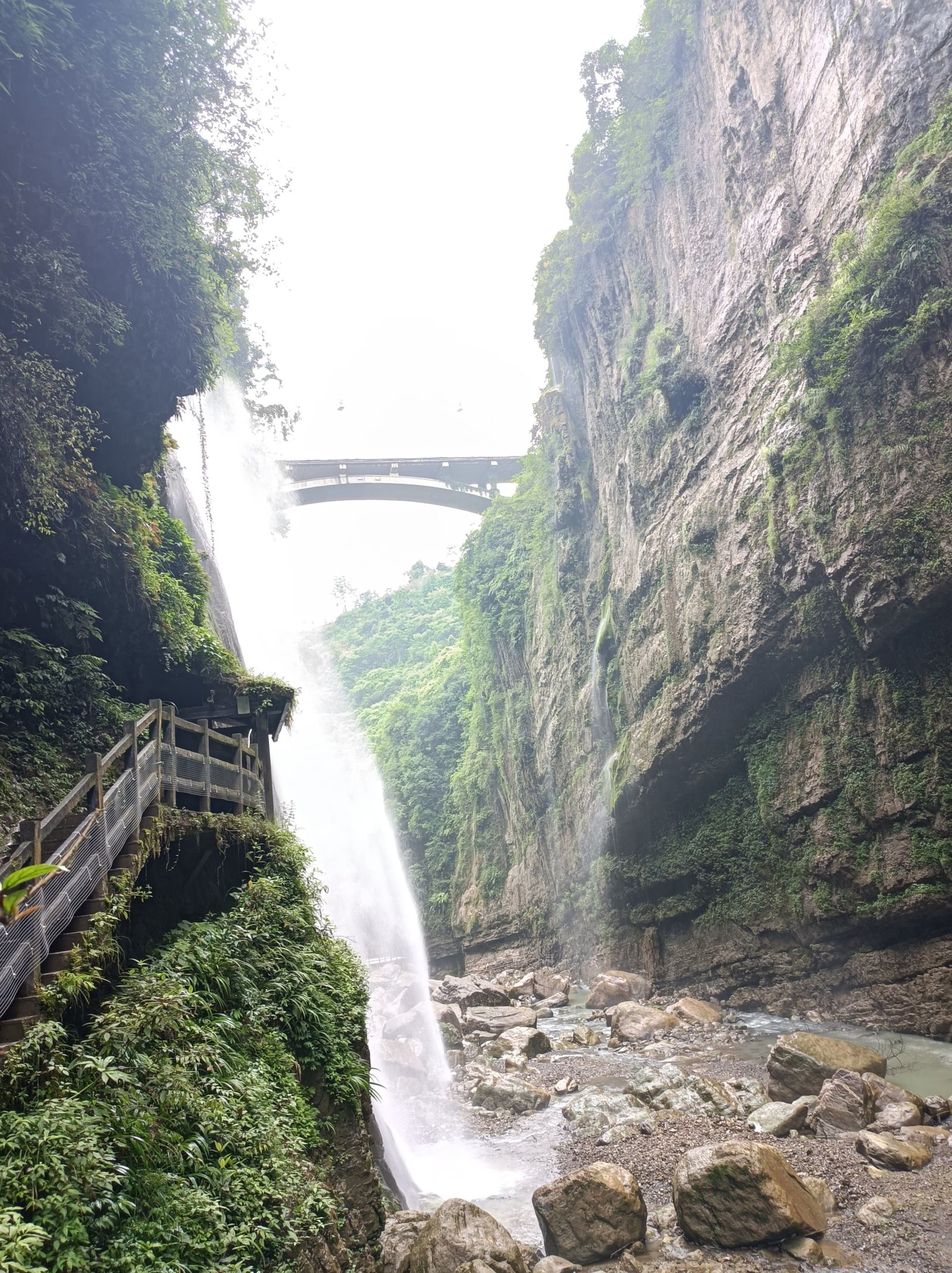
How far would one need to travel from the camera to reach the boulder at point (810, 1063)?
35.6 ft

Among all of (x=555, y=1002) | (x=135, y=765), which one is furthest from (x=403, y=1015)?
(x=135, y=765)

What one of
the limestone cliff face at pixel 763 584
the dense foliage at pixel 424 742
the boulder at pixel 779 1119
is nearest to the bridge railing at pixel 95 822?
the boulder at pixel 779 1119

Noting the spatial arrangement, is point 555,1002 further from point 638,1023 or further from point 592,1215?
point 592,1215

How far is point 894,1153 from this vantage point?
8547 mm

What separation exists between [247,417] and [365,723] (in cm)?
3222

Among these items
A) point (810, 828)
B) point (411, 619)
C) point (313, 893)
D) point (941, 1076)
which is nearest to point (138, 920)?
point (313, 893)

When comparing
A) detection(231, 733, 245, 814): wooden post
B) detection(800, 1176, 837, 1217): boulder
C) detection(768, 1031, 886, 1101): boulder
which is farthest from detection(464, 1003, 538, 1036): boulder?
detection(231, 733, 245, 814): wooden post

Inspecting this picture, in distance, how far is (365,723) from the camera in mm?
57500

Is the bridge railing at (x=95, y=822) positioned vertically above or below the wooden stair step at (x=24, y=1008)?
above

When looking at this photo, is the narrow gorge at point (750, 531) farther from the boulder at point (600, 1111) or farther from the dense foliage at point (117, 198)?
the dense foliage at point (117, 198)

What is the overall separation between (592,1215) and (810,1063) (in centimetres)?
465

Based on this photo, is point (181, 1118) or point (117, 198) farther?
point (117, 198)

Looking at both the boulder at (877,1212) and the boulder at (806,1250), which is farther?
the boulder at (877,1212)

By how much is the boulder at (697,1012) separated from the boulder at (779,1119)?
20.8 feet
